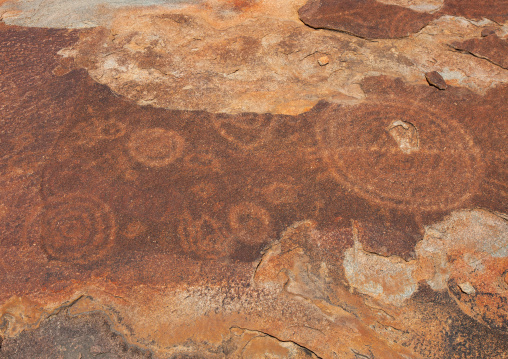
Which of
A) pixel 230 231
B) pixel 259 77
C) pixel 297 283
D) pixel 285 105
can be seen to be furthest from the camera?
pixel 259 77

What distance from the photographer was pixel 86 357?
3.14 metres

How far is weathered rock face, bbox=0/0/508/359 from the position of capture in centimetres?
329

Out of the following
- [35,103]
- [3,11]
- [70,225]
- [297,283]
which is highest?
[3,11]

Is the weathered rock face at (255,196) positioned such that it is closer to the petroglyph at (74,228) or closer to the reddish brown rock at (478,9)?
the petroglyph at (74,228)

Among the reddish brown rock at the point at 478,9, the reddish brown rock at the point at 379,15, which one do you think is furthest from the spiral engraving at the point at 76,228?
the reddish brown rock at the point at 478,9

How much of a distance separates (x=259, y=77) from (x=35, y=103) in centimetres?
294

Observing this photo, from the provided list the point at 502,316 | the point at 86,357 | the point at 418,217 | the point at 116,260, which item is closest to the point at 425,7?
the point at 418,217

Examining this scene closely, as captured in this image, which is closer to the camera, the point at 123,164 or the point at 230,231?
the point at 230,231

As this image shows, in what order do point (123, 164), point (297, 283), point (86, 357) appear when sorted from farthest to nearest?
point (123, 164) < point (297, 283) < point (86, 357)

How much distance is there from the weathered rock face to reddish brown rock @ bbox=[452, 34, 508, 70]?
0.10 feet

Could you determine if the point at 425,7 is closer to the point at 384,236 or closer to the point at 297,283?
the point at 384,236

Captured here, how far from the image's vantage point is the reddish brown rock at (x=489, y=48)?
530cm

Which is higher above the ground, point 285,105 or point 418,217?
point 285,105

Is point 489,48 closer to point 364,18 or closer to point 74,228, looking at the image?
point 364,18
